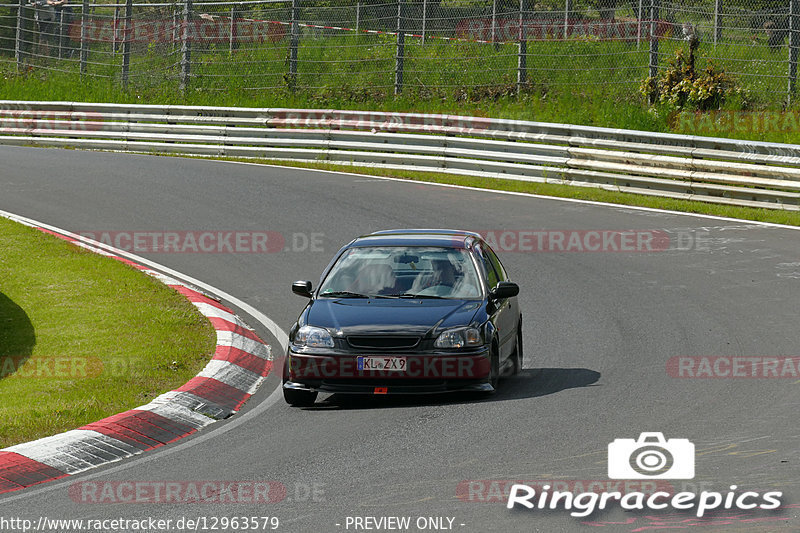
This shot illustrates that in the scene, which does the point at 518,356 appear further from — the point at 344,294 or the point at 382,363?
the point at 382,363

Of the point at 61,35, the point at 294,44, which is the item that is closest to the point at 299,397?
the point at 294,44

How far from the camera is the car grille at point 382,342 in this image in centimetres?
991

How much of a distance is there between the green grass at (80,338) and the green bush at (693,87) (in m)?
14.3

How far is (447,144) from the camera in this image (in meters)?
25.1

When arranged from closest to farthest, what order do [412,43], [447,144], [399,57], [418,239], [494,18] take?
[418,239]
[447,144]
[494,18]
[399,57]
[412,43]

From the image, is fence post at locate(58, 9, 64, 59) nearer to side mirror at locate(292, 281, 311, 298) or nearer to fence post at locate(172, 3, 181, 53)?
fence post at locate(172, 3, 181, 53)

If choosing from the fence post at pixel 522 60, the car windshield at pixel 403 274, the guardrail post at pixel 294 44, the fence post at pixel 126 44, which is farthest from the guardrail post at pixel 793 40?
the fence post at pixel 126 44

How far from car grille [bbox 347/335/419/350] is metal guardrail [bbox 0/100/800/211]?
1209 cm

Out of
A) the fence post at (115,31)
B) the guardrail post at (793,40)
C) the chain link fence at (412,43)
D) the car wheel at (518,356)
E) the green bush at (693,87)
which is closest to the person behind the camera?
the car wheel at (518,356)

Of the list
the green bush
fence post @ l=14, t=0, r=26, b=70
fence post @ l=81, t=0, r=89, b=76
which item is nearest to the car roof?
the green bush

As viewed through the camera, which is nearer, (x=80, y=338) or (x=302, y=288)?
(x=302, y=288)

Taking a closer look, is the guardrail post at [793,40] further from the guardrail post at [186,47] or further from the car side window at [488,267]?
the guardrail post at [186,47]

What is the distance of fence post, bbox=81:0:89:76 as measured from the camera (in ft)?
115

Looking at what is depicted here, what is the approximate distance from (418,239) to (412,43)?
19224mm
